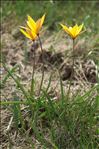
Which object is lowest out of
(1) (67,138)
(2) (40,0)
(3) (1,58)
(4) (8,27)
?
(1) (67,138)

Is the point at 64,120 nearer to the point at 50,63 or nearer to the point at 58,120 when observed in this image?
the point at 58,120

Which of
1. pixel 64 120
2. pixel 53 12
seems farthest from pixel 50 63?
pixel 64 120

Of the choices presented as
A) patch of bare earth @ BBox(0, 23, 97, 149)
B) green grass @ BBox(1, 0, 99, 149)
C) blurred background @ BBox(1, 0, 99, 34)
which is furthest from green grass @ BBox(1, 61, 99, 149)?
blurred background @ BBox(1, 0, 99, 34)

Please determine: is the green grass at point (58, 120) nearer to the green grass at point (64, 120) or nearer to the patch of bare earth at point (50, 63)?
the green grass at point (64, 120)

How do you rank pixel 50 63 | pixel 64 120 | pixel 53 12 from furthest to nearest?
1. pixel 53 12
2. pixel 50 63
3. pixel 64 120

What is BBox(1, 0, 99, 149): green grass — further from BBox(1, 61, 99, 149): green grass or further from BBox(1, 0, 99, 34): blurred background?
BBox(1, 0, 99, 34): blurred background

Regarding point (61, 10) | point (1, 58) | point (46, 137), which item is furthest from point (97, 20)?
point (46, 137)

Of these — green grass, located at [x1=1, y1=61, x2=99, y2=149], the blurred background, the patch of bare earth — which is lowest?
green grass, located at [x1=1, y1=61, x2=99, y2=149]

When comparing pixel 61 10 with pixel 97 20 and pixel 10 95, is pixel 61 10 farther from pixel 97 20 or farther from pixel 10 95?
pixel 10 95
